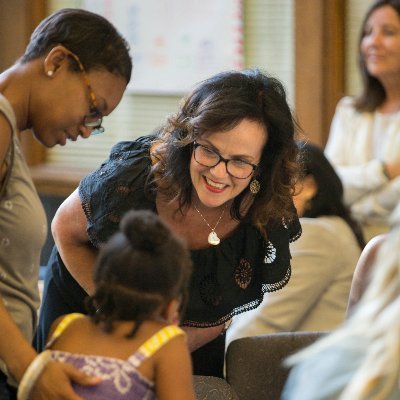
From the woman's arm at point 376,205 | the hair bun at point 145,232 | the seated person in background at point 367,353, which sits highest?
the seated person in background at point 367,353

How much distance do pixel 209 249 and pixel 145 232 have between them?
616 mm

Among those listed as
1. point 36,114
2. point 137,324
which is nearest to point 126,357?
point 137,324

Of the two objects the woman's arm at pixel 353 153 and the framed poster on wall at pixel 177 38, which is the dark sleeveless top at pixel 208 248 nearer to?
the woman's arm at pixel 353 153

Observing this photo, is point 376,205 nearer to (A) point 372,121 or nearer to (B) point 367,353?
(A) point 372,121

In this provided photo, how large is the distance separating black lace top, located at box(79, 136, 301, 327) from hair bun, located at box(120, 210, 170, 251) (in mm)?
503

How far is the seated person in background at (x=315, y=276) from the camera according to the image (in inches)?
115

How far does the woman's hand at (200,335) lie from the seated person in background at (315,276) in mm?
483

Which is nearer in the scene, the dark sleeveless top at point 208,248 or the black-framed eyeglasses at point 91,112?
the black-framed eyeglasses at point 91,112

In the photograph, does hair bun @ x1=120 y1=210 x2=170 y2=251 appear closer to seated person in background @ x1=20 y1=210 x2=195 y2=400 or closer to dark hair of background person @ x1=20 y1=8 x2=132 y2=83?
seated person in background @ x1=20 y1=210 x2=195 y2=400

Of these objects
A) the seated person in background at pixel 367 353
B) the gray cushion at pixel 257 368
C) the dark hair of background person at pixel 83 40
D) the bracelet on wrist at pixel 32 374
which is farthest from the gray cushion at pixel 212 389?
the seated person in background at pixel 367 353

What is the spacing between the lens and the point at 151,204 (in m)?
2.33

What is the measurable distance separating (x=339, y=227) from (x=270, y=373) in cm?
77

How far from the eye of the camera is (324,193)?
10.2 ft

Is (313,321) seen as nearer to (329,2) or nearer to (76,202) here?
(76,202)
